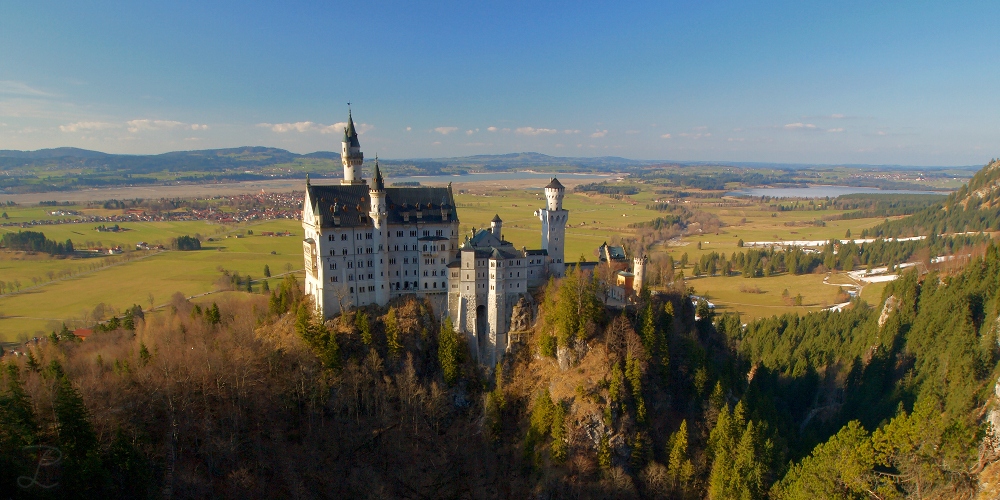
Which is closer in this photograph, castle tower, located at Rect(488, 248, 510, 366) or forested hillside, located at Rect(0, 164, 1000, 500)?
forested hillside, located at Rect(0, 164, 1000, 500)

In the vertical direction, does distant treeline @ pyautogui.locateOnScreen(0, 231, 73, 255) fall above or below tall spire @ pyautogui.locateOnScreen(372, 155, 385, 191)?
below

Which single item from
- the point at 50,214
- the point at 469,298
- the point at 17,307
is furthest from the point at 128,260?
the point at 469,298

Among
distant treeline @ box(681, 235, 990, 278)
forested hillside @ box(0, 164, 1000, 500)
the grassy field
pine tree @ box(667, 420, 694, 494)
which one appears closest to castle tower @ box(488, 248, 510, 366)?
forested hillside @ box(0, 164, 1000, 500)

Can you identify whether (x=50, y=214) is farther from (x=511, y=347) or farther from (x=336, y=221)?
(x=511, y=347)

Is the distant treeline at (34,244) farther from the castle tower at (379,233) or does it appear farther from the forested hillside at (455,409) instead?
the castle tower at (379,233)

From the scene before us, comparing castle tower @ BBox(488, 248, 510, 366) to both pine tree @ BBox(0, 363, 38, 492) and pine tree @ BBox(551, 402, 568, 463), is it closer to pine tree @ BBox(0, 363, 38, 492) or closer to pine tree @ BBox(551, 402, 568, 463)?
pine tree @ BBox(551, 402, 568, 463)

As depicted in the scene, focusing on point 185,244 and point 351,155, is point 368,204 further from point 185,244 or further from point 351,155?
point 185,244

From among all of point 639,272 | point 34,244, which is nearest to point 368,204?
point 639,272
